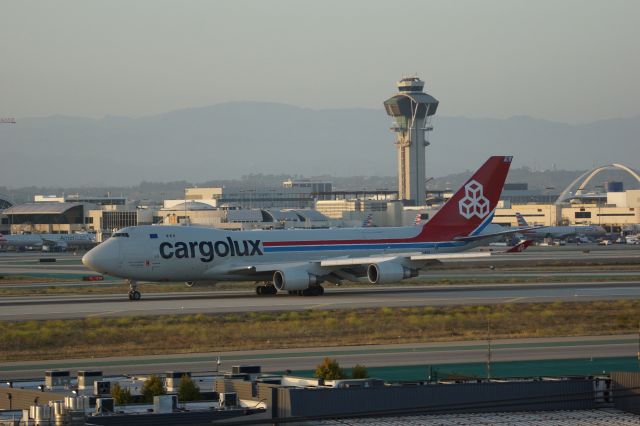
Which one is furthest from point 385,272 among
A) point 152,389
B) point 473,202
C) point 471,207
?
point 152,389

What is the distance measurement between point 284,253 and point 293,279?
3.43 m

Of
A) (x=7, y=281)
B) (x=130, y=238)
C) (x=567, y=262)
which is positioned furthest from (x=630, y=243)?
(x=130, y=238)

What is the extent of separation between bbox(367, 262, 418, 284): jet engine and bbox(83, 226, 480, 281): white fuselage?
3834mm

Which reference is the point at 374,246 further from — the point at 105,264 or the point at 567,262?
the point at 567,262

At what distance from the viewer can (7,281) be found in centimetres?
8338

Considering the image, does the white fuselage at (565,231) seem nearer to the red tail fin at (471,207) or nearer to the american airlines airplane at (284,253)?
the red tail fin at (471,207)

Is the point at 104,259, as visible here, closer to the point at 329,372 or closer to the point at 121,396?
the point at 329,372

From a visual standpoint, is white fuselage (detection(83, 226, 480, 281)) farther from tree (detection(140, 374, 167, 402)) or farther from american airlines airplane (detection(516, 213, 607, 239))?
american airlines airplane (detection(516, 213, 607, 239))

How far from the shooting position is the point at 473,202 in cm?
7112

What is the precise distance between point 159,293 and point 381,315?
2025cm

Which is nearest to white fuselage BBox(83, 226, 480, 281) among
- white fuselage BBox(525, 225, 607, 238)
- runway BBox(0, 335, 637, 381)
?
runway BBox(0, 335, 637, 381)

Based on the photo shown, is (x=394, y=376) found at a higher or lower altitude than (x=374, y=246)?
lower

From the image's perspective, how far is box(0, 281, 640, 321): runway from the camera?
55.1 meters

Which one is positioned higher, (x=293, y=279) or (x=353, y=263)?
(x=353, y=263)
